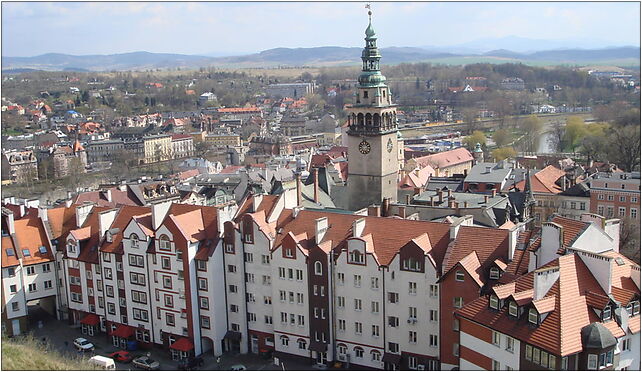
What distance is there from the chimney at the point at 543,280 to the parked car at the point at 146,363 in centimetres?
2333

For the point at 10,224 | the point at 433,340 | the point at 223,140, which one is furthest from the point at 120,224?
the point at 223,140

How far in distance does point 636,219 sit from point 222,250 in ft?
133

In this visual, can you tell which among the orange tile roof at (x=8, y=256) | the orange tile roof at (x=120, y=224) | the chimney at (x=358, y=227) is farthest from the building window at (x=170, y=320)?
the chimney at (x=358, y=227)

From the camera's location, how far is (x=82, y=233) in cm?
4572

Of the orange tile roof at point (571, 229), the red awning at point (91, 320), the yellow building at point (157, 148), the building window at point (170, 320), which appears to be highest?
the orange tile roof at point (571, 229)

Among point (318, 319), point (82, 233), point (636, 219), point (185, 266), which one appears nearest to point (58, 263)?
point (82, 233)

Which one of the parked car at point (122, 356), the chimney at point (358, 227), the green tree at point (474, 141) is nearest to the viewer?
the chimney at point (358, 227)

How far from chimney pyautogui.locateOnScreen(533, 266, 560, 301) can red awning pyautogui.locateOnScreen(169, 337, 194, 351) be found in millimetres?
22259

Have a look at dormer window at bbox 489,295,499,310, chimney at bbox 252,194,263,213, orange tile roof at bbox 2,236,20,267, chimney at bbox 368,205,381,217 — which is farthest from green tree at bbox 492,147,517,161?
dormer window at bbox 489,295,499,310

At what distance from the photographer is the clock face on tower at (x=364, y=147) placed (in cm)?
5372

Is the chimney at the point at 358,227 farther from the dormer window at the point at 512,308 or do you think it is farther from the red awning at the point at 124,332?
the red awning at the point at 124,332

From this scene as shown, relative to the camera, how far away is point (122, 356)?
1620 inches

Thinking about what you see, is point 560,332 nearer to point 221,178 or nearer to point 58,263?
point 58,263

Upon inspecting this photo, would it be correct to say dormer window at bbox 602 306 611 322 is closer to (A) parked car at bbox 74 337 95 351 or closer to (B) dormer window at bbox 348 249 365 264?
(B) dormer window at bbox 348 249 365 264
